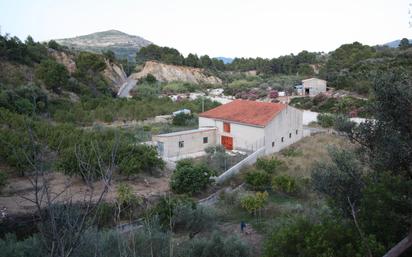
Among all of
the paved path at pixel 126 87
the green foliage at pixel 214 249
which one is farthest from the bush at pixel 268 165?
the paved path at pixel 126 87

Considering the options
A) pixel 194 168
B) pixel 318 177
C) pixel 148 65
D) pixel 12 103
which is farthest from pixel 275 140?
pixel 148 65

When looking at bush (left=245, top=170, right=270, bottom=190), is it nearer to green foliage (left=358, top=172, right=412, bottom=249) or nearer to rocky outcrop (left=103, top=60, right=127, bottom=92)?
green foliage (left=358, top=172, right=412, bottom=249)

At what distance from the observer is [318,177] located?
857cm

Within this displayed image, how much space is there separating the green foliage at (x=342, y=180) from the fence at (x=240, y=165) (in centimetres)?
807

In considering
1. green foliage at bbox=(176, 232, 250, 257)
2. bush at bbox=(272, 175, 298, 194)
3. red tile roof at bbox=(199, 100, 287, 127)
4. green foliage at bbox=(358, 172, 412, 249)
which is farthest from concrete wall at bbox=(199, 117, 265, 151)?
green foliage at bbox=(358, 172, 412, 249)

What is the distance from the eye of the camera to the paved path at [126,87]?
5204cm

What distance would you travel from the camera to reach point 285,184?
14914 mm

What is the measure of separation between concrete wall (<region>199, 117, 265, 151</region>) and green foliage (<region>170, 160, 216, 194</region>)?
6296mm

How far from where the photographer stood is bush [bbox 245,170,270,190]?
15.8 metres

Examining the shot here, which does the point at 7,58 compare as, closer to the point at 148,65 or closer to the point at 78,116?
the point at 78,116

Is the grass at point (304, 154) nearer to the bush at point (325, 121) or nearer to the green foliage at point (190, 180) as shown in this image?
the bush at point (325, 121)

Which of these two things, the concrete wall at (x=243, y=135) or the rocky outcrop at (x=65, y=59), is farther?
the rocky outcrop at (x=65, y=59)

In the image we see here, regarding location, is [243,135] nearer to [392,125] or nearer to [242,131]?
[242,131]

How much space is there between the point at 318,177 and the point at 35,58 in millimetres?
41529
